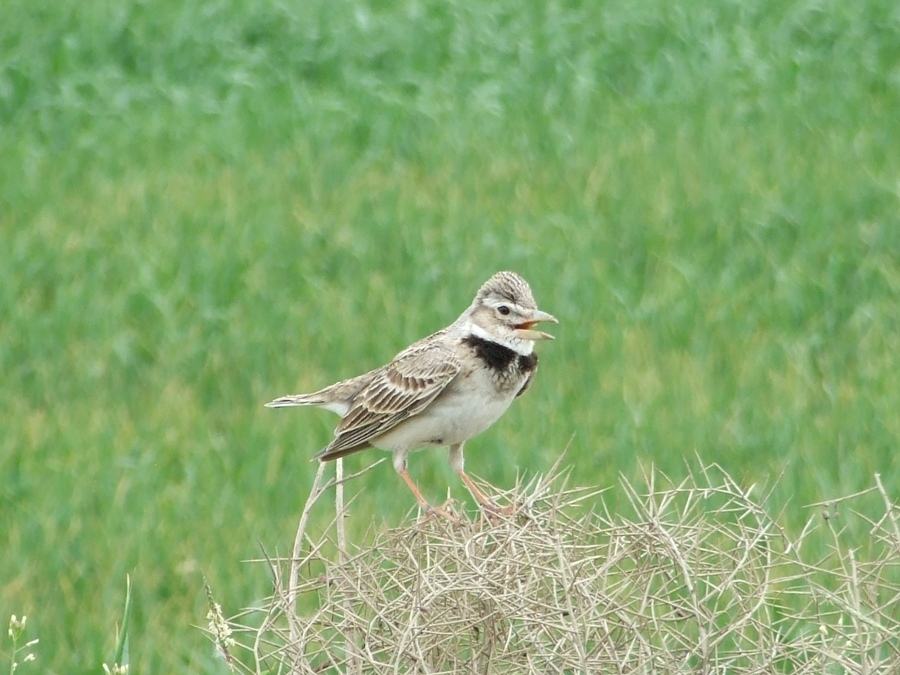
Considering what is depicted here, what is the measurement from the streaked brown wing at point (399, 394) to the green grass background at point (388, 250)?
3.45 feet

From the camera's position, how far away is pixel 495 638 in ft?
11.0

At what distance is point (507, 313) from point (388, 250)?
20.9 feet

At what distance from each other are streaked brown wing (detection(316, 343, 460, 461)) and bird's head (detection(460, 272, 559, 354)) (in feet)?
0.70

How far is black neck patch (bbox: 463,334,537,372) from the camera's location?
17.3 ft

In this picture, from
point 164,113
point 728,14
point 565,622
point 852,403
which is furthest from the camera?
point 728,14

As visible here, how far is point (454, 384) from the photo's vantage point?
5.38 m

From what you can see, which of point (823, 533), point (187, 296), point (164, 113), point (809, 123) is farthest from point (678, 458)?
point (164, 113)

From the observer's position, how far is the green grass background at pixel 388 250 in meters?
7.98

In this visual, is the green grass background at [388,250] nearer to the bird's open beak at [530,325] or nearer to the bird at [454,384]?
the bird's open beak at [530,325]

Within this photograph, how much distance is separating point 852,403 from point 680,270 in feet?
6.71

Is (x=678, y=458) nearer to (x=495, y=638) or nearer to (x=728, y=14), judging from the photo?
(x=495, y=638)

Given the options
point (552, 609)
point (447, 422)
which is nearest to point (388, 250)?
point (447, 422)

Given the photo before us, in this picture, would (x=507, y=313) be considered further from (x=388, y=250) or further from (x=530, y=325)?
(x=388, y=250)

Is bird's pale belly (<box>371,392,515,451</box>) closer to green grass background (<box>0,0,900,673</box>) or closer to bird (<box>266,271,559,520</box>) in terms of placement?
bird (<box>266,271,559,520</box>)
